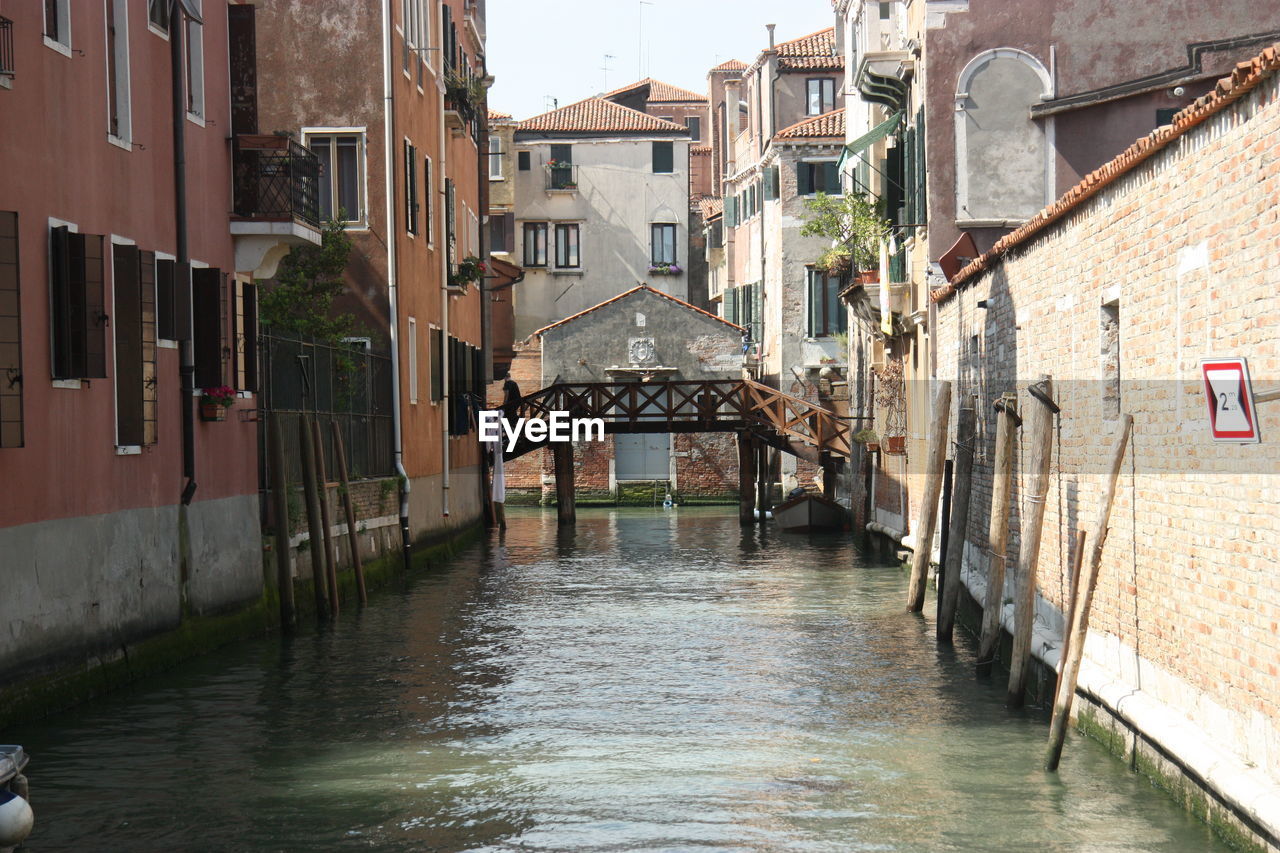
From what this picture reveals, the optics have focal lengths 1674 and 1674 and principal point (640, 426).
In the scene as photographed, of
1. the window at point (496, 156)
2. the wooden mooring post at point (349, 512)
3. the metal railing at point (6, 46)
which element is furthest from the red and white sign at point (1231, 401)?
the window at point (496, 156)

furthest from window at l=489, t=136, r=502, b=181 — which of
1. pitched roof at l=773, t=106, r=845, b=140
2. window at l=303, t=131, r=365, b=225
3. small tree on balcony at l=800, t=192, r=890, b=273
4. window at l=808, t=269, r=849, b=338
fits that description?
window at l=303, t=131, r=365, b=225

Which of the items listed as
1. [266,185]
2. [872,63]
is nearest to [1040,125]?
[872,63]

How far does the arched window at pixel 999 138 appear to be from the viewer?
800 inches

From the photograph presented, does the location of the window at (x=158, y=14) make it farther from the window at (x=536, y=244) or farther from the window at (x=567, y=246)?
the window at (x=567, y=246)

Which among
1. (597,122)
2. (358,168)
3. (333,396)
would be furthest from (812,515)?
(597,122)

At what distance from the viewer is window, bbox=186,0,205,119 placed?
1373 centimetres

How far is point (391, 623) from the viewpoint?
16.2m

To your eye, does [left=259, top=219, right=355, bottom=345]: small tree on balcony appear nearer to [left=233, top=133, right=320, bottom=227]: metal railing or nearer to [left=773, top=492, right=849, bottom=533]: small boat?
[left=233, top=133, right=320, bottom=227]: metal railing

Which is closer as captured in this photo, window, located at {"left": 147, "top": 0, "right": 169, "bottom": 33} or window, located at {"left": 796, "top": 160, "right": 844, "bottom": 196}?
window, located at {"left": 147, "top": 0, "right": 169, "bottom": 33}

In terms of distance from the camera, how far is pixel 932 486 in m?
15.9

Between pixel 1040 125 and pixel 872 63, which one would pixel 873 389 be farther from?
pixel 1040 125

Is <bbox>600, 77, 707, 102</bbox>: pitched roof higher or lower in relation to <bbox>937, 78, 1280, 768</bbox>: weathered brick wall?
higher

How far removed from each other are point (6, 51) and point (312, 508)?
6705mm

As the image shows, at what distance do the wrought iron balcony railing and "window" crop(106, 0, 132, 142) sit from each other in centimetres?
3520
